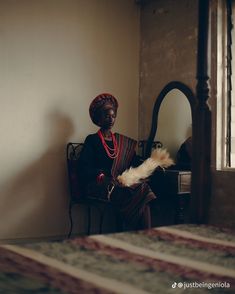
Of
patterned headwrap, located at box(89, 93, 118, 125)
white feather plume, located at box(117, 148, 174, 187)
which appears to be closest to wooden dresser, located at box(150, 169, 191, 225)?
white feather plume, located at box(117, 148, 174, 187)

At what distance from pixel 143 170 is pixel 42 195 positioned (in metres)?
1.13

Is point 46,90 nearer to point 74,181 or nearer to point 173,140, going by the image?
point 74,181

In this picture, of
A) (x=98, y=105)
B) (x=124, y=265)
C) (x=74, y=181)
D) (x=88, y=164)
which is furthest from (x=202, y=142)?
(x=74, y=181)

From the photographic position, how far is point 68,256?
4.57 feet

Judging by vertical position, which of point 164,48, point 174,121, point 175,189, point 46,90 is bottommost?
point 175,189

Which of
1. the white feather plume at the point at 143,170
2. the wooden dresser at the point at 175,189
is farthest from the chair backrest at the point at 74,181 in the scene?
the wooden dresser at the point at 175,189

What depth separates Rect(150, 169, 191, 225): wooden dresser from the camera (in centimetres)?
372

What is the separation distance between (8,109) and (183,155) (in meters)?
1.71

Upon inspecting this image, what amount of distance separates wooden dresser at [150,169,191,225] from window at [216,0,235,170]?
0.34 m

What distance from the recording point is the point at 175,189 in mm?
3723

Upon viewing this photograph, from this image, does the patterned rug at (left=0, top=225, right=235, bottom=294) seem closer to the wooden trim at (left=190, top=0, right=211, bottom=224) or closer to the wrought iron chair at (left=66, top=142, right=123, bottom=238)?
the wooden trim at (left=190, top=0, right=211, bottom=224)

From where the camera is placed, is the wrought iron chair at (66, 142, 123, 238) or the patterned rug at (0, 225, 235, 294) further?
the wrought iron chair at (66, 142, 123, 238)

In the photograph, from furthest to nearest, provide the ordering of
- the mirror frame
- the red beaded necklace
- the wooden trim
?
the mirror frame → the red beaded necklace → the wooden trim

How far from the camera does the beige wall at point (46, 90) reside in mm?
4004
